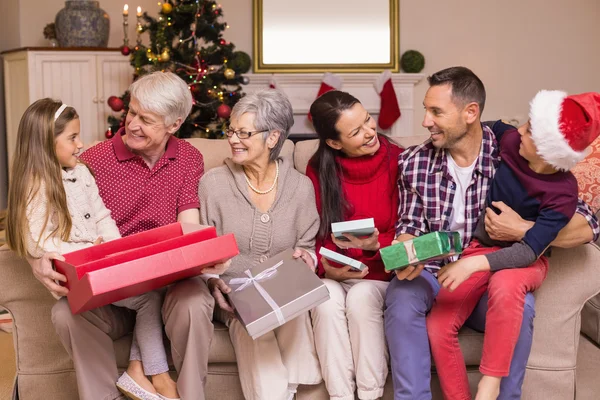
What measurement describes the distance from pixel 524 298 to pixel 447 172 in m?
0.48

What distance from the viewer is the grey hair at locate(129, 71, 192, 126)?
244 cm

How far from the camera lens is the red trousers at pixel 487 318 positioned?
205 centimetres

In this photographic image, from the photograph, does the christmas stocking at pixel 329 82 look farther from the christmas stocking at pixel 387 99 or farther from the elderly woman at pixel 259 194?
the elderly woman at pixel 259 194

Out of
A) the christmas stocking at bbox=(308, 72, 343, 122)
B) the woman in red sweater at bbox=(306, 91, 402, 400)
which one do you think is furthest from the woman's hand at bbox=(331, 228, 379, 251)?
the christmas stocking at bbox=(308, 72, 343, 122)

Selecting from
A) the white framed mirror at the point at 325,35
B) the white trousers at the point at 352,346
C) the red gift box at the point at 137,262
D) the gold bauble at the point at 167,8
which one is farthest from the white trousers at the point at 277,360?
the white framed mirror at the point at 325,35

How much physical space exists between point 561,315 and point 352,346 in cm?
64

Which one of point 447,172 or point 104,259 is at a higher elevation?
point 447,172

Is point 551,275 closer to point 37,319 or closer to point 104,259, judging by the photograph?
point 104,259

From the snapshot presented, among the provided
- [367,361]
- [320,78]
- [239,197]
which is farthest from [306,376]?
[320,78]

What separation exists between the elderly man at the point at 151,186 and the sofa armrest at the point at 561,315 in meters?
0.99

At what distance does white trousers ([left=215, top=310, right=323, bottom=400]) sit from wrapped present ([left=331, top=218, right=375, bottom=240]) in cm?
28

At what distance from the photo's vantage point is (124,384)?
2.17 m

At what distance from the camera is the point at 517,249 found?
2.16 m

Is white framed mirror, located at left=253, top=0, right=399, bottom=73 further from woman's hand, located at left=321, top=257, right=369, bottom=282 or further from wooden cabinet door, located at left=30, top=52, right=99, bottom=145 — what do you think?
woman's hand, located at left=321, top=257, right=369, bottom=282
